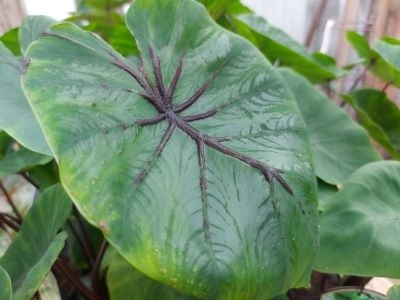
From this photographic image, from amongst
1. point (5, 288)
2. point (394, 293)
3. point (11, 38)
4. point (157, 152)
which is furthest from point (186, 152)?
point (11, 38)

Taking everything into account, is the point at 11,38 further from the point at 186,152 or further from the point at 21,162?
the point at 186,152

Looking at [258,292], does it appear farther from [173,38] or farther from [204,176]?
[173,38]

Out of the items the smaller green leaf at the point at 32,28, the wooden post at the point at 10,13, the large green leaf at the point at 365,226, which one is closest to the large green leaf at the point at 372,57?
the large green leaf at the point at 365,226

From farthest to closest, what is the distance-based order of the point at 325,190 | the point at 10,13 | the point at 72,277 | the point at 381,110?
1. the point at 10,13
2. the point at 381,110
3. the point at 325,190
4. the point at 72,277

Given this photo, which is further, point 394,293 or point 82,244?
point 82,244

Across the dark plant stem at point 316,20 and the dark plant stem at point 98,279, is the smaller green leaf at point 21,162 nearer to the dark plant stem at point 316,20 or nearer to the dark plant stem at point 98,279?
the dark plant stem at point 98,279

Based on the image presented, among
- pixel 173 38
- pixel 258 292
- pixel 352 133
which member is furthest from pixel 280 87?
pixel 352 133
